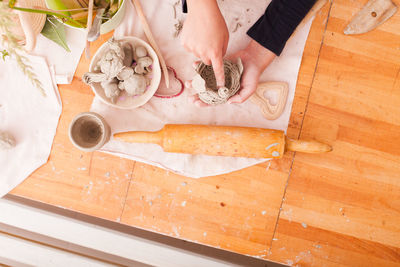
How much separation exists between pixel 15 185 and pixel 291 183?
0.72m

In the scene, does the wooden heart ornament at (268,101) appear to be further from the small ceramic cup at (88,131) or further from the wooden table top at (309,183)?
the small ceramic cup at (88,131)

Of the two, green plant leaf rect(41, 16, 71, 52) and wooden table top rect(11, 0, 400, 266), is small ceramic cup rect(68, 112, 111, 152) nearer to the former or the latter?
wooden table top rect(11, 0, 400, 266)

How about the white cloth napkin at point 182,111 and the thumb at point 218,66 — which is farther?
the white cloth napkin at point 182,111

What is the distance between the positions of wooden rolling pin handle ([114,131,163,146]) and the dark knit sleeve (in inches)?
13.8

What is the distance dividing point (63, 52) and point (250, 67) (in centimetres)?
50

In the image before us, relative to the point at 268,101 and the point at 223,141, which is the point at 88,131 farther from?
the point at 268,101

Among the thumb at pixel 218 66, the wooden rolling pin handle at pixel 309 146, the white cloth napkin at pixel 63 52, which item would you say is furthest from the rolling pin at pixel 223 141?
the white cloth napkin at pixel 63 52

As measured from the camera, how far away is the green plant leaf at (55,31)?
0.64 meters

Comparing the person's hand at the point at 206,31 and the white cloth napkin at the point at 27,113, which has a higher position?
the person's hand at the point at 206,31

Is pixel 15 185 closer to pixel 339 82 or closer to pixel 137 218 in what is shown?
pixel 137 218

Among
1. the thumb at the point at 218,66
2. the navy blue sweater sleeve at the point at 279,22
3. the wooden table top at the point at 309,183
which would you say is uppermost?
the navy blue sweater sleeve at the point at 279,22

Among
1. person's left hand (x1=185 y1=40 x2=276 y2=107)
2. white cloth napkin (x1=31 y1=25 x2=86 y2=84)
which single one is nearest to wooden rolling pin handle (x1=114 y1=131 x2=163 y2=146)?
person's left hand (x1=185 y1=40 x2=276 y2=107)

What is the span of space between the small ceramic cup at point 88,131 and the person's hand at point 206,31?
10.9 inches

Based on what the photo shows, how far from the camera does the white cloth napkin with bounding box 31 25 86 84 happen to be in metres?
0.68
